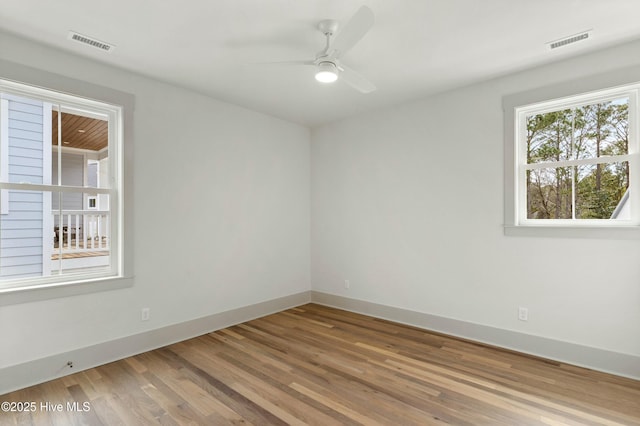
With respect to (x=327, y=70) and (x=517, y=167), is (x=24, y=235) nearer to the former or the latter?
(x=327, y=70)

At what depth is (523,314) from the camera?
3135mm

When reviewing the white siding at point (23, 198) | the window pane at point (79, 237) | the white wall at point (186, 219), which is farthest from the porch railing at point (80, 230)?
the white wall at point (186, 219)

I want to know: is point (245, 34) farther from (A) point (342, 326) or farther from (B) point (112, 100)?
(A) point (342, 326)

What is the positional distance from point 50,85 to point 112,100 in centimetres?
45

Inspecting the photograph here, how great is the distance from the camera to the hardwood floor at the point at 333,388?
213 centimetres

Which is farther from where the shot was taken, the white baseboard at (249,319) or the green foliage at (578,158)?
the green foliage at (578,158)

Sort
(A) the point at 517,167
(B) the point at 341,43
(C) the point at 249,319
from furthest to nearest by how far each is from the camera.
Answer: (C) the point at 249,319
(A) the point at 517,167
(B) the point at 341,43

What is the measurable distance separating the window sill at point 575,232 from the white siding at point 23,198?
435cm

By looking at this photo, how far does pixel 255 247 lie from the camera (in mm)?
4285

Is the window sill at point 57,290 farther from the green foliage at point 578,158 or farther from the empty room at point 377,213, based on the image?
the green foliage at point 578,158

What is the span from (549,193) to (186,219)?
377 cm

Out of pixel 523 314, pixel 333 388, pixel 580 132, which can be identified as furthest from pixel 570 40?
pixel 333 388

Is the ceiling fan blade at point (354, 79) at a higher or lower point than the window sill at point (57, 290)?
higher

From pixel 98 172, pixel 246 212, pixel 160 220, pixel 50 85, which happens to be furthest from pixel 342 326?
pixel 50 85
